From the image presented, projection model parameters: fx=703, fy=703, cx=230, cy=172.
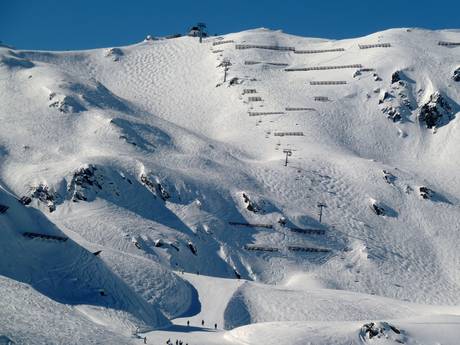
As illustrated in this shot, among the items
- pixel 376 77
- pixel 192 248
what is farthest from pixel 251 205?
pixel 376 77

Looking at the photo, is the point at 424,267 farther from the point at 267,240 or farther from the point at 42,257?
the point at 42,257

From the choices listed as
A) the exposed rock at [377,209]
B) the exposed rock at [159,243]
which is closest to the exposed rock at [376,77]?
the exposed rock at [377,209]

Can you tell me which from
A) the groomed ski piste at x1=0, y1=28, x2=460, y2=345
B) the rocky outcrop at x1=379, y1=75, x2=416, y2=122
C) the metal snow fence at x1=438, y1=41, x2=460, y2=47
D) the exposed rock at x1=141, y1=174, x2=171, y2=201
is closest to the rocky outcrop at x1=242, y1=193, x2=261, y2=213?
the groomed ski piste at x1=0, y1=28, x2=460, y2=345

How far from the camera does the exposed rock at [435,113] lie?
139000 mm

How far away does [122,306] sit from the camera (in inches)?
2623

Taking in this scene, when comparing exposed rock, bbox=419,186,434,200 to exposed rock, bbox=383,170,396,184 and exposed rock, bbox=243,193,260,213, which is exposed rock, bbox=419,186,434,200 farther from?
exposed rock, bbox=243,193,260,213

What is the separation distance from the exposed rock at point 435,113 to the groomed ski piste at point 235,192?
0.92 feet

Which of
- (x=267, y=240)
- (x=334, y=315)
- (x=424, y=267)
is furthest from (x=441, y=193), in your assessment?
(x=334, y=315)

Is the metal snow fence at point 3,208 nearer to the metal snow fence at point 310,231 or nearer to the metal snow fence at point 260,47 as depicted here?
the metal snow fence at point 310,231

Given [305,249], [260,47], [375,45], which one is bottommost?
[305,249]

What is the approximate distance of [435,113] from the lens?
139125mm

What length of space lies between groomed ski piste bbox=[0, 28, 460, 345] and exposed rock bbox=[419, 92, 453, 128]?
0.28 metres

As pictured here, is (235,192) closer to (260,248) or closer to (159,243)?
(260,248)

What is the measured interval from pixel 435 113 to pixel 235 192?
52.4 m
